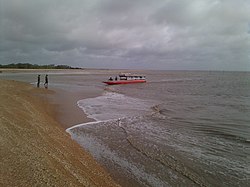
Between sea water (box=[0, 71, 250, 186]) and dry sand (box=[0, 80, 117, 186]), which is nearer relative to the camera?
dry sand (box=[0, 80, 117, 186])

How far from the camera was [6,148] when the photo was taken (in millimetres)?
7203

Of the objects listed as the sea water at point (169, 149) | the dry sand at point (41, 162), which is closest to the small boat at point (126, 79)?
the sea water at point (169, 149)

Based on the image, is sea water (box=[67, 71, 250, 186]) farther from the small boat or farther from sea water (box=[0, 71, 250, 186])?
the small boat

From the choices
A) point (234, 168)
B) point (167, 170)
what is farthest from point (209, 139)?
point (167, 170)

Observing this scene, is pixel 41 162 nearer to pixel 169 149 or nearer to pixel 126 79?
pixel 169 149

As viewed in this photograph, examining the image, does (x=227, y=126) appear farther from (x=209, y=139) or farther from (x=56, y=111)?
(x=56, y=111)

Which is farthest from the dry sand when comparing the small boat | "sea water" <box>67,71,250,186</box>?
the small boat

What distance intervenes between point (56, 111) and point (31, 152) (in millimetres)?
11935

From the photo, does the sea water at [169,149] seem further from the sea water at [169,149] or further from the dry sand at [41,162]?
the dry sand at [41,162]

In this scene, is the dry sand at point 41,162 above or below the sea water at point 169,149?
above

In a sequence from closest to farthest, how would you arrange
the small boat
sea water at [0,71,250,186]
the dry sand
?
the dry sand → sea water at [0,71,250,186] → the small boat

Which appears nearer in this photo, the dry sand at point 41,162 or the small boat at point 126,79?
the dry sand at point 41,162

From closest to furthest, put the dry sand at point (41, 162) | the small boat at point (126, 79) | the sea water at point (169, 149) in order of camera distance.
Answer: the dry sand at point (41, 162) → the sea water at point (169, 149) → the small boat at point (126, 79)

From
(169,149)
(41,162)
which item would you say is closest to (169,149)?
(169,149)
